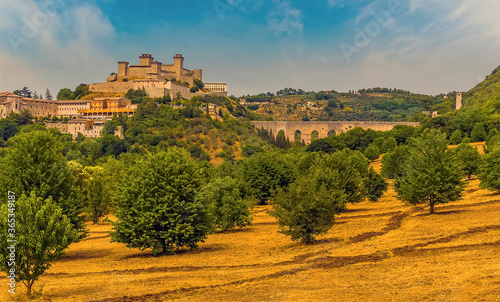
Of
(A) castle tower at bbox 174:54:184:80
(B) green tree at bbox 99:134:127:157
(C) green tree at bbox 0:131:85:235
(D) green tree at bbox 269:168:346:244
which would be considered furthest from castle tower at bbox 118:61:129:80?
(D) green tree at bbox 269:168:346:244

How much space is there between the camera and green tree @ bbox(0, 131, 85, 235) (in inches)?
1141

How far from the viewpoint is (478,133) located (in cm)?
9212

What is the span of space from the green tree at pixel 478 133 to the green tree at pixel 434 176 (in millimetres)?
62701

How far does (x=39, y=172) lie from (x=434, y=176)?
21789mm

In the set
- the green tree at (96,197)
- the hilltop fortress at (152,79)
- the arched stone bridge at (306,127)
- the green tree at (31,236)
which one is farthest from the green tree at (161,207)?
the hilltop fortress at (152,79)

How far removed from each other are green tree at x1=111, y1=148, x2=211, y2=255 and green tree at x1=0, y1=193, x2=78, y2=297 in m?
6.82

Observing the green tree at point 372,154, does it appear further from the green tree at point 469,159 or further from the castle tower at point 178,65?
the castle tower at point 178,65

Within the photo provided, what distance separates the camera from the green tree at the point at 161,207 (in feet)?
87.6

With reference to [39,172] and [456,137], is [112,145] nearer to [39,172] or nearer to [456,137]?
[456,137]

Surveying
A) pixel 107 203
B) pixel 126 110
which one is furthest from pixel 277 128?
pixel 107 203

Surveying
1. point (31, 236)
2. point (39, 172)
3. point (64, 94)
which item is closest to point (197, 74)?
point (64, 94)

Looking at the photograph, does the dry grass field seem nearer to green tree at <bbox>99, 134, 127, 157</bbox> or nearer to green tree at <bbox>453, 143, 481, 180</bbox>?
green tree at <bbox>453, 143, 481, 180</bbox>

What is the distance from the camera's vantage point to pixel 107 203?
159 feet

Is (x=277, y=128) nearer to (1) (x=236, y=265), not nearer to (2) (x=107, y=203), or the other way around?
(2) (x=107, y=203)
